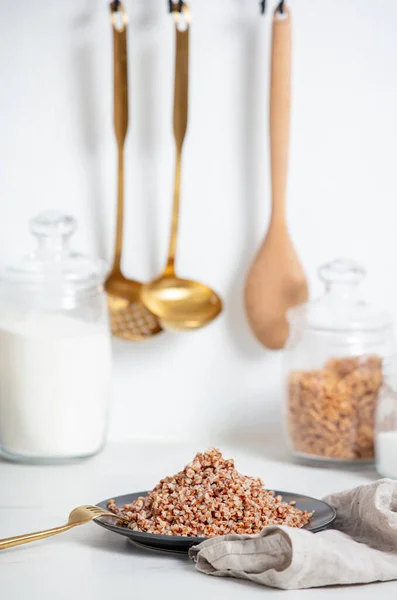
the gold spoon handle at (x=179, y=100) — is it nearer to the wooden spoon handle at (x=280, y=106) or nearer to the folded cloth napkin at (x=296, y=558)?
the wooden spoon handle at (x=280, y=106)

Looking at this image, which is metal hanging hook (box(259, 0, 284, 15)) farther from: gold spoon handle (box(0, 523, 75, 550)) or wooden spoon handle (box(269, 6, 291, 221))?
gold spoon handle (box(0, 523, 75, 550))

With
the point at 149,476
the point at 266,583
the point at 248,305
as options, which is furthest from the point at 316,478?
the point at 266,583

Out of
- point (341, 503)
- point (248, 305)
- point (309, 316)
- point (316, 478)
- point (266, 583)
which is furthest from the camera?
point (248, 305)

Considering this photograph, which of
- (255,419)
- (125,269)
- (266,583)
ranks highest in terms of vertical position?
(125,269)

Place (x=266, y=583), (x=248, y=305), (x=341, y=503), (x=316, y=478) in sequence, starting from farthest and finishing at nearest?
(x=248, y=305), (x=316, y=478), (x=341, y=503), (x=266, y=583)

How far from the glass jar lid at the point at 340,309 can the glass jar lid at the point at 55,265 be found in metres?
0.27

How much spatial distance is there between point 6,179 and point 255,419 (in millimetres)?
510

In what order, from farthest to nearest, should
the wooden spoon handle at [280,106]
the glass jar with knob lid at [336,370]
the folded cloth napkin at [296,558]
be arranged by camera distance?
the wooden spoon handle at [280,106] < the glass jar with knob lid at [336,370] < the folded cloth napkin at [296,558]

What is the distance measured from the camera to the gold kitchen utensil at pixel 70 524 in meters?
0.76

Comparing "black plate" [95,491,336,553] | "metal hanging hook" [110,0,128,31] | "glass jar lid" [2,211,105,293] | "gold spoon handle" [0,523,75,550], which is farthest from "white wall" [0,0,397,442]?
"gold spoon handle" [0,523,75,550]

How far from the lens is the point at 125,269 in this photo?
4.50 ft

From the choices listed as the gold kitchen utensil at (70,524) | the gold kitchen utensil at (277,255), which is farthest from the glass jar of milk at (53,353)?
the gold kitchen utensil at (70,524)

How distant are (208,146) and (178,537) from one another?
2.43ft

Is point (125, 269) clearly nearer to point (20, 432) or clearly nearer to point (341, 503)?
point (20, 432)
